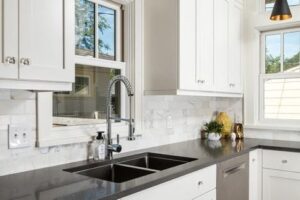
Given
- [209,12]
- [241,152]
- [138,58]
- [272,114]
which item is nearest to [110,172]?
[138,58]

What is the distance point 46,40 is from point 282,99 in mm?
2710

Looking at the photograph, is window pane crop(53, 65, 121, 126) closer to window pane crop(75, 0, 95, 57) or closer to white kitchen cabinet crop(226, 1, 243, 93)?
window pane crop(75, 0, 95, 57)

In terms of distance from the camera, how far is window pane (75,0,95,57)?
2.13 metres

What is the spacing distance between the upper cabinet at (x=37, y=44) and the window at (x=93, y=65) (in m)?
0.52

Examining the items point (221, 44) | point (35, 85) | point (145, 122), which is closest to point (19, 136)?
point (35, 85)

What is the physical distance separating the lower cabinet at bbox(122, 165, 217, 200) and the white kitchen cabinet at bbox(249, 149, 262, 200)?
2.41ft

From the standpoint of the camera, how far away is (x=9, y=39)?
4.27 feet

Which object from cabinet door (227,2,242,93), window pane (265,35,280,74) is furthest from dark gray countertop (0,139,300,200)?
window pane (265,35,280,74)

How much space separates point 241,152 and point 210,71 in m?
0.75

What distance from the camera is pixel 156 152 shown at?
2377mm

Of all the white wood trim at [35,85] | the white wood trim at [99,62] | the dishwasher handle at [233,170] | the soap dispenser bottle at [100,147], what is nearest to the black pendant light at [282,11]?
the dishwasher handle at [233,170]

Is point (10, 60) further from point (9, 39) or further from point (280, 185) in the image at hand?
point (280, 185)

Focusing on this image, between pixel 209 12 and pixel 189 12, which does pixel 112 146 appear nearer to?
pixel 189 12

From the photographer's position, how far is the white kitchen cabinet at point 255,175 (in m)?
2.74
